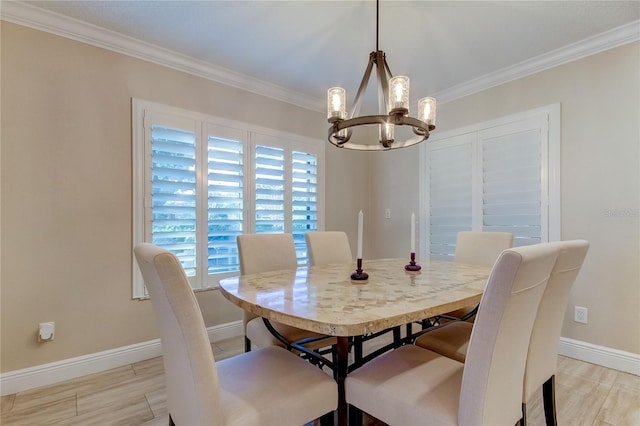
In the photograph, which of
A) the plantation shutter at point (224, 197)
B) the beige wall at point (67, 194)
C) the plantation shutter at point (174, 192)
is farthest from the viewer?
the plantation shutter at point (224, 197)

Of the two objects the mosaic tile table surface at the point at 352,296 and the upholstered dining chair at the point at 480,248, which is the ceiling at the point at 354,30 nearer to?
the upholstered dining chair at the point at 480,248

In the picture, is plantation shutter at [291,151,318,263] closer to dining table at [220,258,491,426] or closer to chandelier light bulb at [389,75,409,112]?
dining table at [220,258,491,426]

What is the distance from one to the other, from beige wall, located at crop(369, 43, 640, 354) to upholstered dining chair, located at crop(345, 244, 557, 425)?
5.85 feet

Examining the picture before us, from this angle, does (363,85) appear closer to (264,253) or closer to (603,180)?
(264,253)

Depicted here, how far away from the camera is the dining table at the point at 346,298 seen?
96 cm

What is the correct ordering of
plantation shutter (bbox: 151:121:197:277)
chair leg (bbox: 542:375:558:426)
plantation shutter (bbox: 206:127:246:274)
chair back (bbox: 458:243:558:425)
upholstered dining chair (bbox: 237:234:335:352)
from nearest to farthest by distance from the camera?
chair back (bbox: 458:243:558:425), chair leg (bbox: 542:375:558:426), upholstered dining chair (bbox: 237:234:335:352), plantation shutter (bbox: 151:121:197:277), plantation shutter (bbox: 206:127:246:274)

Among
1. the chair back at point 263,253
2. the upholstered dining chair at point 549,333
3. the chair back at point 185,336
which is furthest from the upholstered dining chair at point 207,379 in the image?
the chair back at point 263,253

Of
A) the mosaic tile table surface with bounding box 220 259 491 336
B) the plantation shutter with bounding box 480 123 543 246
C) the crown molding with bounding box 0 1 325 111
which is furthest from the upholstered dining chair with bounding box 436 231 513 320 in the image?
the crown molding with bounding box 0 1 325 111

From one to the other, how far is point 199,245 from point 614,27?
11.4 ft

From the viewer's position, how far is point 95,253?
223cm

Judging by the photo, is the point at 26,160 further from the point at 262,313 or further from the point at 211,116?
the point at 262,313

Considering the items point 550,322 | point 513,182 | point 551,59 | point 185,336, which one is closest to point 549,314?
point 550,322

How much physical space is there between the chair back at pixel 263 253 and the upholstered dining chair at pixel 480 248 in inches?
45.2

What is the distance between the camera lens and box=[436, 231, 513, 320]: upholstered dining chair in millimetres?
2182
